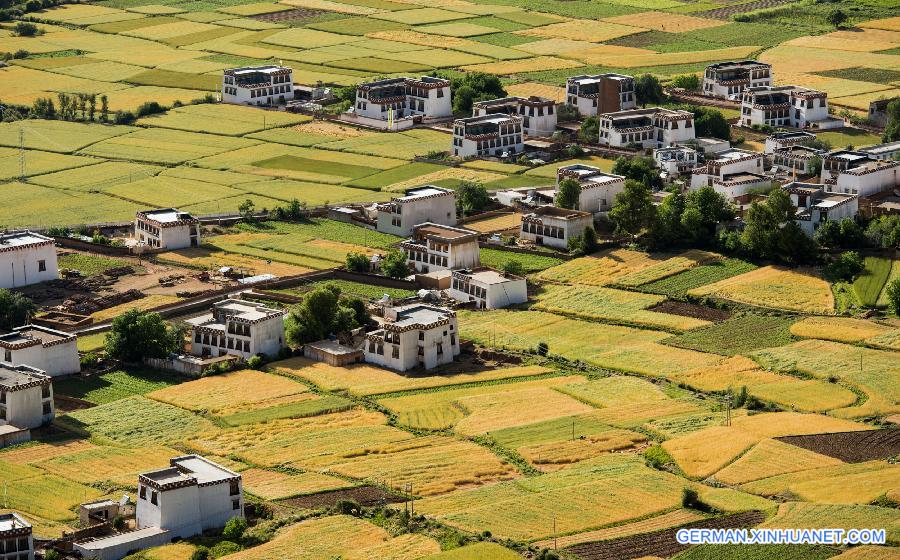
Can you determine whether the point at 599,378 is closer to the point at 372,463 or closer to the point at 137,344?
the point at 372,463

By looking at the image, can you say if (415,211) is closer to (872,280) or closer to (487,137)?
(487,137)

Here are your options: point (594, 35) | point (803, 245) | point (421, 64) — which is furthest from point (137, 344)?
point (594, 35)

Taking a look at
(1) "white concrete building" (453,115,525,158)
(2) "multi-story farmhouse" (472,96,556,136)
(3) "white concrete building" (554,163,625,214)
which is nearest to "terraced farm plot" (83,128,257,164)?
(1) "white concrete building" (453,115,525,158)

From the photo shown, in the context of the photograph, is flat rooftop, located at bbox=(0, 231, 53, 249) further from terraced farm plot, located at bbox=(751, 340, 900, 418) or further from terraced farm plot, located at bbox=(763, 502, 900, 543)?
terraced farm plot, located at bbox=(763, 502, 900, 543)

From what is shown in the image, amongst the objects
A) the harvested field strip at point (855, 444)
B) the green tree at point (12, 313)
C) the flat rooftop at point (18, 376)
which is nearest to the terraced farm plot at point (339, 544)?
the harvested field strip at point (855, 444)

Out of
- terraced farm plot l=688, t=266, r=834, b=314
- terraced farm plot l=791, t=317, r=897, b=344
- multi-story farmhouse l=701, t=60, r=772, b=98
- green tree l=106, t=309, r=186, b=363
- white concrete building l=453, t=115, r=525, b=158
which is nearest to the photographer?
green tree l=106, t=309, r=186, b=363

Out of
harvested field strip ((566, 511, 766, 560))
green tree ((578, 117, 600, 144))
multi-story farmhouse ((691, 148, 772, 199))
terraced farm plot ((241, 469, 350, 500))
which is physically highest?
multi-story farmhouse ((691, 148, 772, 199))

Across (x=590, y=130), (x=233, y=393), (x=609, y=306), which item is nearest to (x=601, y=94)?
(x=590, y=130)

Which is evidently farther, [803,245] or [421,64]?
[421,64]
